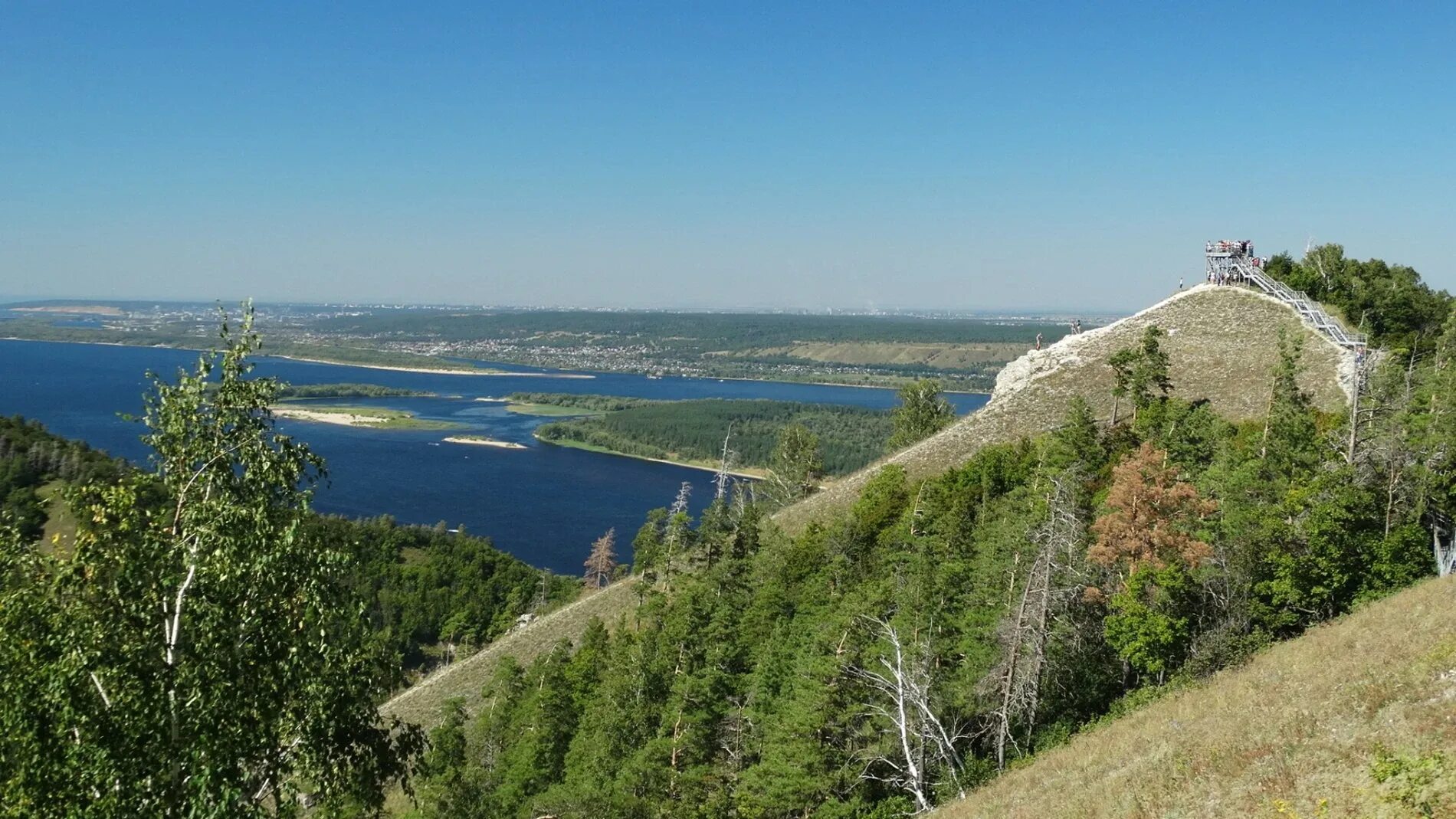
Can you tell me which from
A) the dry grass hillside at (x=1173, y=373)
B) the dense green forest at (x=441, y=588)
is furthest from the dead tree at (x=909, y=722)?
the dense green forest at (x=441, y=588)

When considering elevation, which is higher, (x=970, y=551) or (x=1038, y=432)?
(x=1038, y=432)

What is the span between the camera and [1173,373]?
51.6m

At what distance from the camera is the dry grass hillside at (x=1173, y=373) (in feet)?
157

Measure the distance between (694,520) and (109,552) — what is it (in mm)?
116127

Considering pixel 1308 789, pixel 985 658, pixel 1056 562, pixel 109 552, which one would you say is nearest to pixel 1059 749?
pixel 985 658

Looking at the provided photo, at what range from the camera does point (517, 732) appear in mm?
42375

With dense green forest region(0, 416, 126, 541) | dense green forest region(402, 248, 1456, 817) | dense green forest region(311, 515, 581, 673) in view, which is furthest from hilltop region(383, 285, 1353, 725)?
dense green forest region(0, 416, 126, 541)

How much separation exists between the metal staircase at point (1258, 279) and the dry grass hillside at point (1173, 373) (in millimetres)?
811

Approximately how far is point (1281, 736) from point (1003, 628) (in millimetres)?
12062

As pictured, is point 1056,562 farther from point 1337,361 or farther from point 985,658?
point 1337,361

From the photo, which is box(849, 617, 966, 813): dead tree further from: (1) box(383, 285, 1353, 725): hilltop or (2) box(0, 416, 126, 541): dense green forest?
(2) box(0, 416, 126, 541): dense green forest

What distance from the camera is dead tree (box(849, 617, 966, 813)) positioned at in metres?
23.5

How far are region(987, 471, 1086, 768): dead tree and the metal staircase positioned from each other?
116 ft

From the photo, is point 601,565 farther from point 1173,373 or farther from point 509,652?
point 1173,373
